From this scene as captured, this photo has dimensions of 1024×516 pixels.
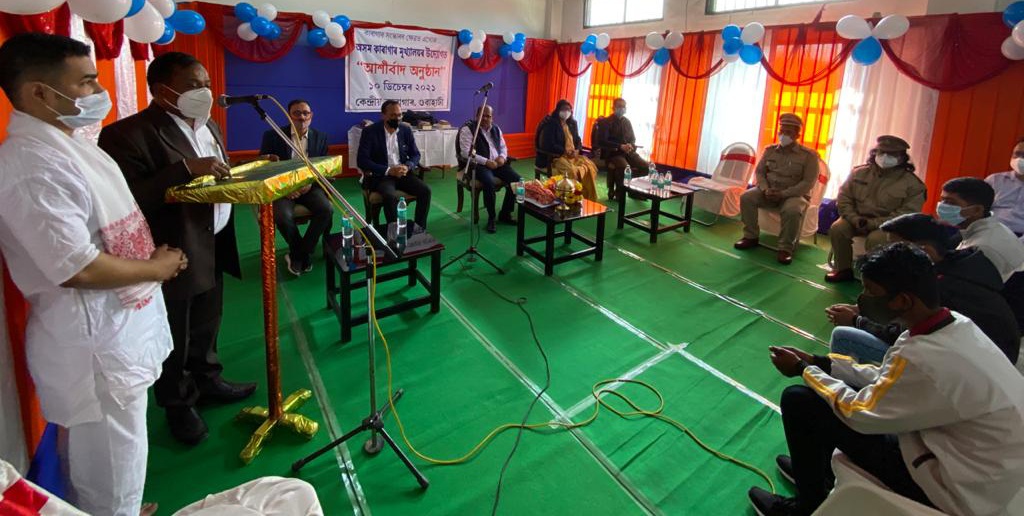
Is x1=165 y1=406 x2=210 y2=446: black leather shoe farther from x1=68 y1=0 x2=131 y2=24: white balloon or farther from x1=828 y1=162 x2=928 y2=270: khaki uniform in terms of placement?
x1=828 y1=162 x2=928 y2=270: khaki uniform

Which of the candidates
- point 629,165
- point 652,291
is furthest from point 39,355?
point 629,165

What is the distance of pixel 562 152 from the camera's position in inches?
243

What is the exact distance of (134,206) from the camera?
154cm

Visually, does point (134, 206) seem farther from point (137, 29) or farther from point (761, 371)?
point (137, 29)

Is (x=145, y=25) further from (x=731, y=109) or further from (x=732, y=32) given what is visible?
(x=731, y=109)

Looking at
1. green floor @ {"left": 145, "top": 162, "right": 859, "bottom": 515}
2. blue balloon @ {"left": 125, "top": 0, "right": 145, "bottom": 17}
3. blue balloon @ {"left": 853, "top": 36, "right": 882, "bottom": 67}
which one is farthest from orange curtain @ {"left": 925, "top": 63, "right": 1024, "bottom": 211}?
blue balloon @ {"left": 125, "top": 0, "right": 145, "bottom": 17}

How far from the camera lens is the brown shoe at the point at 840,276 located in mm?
4344

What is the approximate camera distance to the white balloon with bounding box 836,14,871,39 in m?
4.84

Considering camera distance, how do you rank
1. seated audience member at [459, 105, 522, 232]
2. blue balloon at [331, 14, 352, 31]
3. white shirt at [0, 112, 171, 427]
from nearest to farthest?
white shirt at [0, 112, 171, 427], seated audience member at [459, 105, 522, 232], blue balloon at [331, 14, 352, 31]

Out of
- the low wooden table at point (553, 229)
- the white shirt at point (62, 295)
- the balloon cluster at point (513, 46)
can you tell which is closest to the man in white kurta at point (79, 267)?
the white shirt at point (62, 295)

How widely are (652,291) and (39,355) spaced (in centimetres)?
352

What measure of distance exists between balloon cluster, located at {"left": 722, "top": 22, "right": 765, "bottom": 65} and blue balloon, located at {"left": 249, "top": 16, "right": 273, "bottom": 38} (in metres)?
5.21

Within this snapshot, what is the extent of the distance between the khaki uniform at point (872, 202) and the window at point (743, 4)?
7.63ft

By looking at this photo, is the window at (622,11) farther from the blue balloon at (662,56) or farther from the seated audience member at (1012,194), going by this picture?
the seated audience member at (1012,194)
